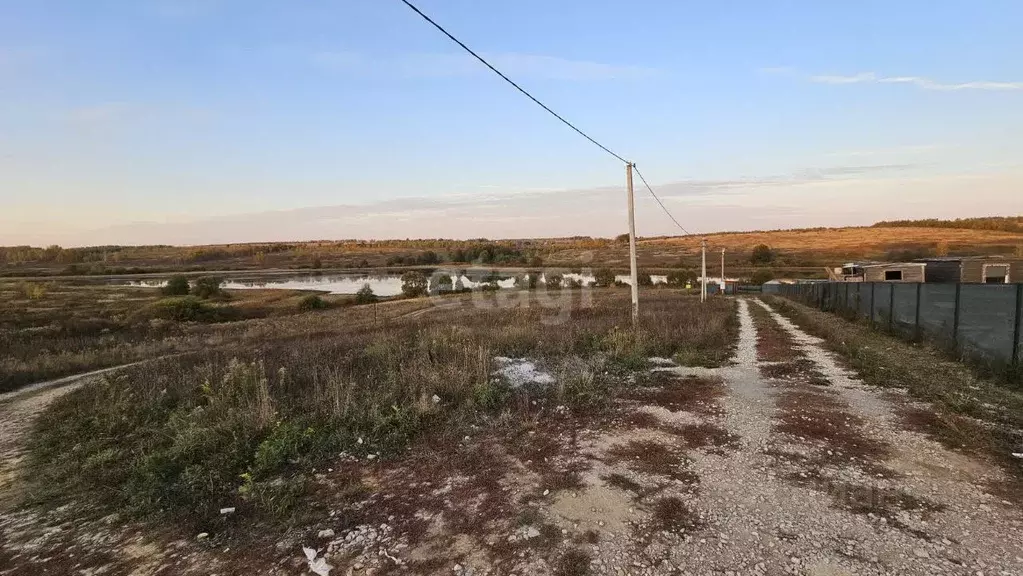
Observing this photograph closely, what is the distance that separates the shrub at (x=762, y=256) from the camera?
83594 mm

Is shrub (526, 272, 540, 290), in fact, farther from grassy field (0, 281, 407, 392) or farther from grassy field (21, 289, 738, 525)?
grassy field (21, 289, 738, 525)

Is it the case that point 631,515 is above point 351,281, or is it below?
above

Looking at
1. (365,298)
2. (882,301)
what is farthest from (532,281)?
(882,301)

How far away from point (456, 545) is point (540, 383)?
4859 millimetres

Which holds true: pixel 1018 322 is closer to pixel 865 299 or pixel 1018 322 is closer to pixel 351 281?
pixel 865 299

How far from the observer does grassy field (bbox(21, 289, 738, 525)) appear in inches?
179

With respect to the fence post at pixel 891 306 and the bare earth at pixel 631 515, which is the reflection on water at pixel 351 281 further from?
the bare earth at pixel 631 515

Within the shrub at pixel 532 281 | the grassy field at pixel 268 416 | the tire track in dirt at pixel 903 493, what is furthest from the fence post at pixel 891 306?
the shrub at pixel 532 281

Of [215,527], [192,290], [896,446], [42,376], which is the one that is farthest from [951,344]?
[192,290]

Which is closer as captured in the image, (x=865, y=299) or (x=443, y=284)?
(x=865, y=299)

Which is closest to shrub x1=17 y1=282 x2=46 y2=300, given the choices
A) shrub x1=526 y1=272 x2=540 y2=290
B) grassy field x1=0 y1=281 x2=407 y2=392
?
grassy field x1=0 y1=281 x2=407 y2=392

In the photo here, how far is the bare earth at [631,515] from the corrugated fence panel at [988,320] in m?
4.95

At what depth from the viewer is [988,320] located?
28.8 ft

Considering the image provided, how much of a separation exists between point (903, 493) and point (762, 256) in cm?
9233
